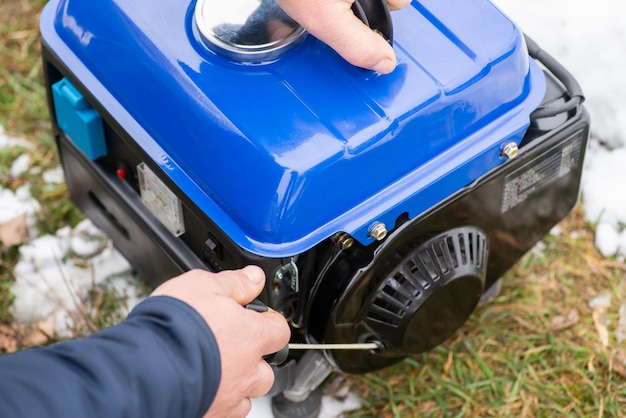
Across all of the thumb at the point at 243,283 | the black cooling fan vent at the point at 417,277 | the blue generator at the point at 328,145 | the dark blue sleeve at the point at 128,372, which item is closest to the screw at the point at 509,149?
the blue generator at the point at 328,145

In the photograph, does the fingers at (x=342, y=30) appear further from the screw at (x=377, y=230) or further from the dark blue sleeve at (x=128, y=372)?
the dark blue sleeve at (x=128, y=372)

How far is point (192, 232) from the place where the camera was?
1262 mm

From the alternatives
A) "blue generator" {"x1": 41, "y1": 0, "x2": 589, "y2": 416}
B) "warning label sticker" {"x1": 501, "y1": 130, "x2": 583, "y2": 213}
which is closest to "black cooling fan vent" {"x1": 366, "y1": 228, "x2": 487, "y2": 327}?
"blue generator" {"x1": 41, "y1": 0, "x2": 589, "y2": 416}

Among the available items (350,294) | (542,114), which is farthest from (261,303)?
(542,114)

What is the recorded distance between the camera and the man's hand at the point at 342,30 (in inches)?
42.0

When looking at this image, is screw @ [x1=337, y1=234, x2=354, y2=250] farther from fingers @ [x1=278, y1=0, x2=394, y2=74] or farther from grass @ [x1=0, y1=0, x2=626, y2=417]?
grass @ [x1=0, y1=0, x2=626, y2=417]

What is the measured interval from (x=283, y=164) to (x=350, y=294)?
0.22m

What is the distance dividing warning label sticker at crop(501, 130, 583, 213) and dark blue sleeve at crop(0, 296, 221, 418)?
0.57 metres

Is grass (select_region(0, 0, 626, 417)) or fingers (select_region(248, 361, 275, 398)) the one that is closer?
fingers (select_region(248, 361, 275, 398))

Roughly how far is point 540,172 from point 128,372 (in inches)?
28.5

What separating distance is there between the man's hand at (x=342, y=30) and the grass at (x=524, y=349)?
2.11 feet

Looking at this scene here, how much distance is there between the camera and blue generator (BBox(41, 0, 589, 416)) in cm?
109

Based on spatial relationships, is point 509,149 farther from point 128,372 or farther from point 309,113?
point 128,372

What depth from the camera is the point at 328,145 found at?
3.52 ft
